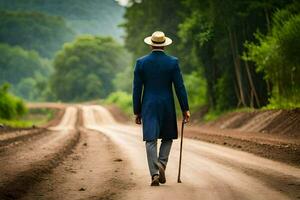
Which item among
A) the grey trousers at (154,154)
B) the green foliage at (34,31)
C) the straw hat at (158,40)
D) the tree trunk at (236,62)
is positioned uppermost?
the green foliage at (34,31)

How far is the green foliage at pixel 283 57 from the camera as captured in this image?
26.2m

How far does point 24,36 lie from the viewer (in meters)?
170

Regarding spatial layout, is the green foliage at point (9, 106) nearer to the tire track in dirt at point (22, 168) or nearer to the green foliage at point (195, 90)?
the green foliage at point (195, 90)

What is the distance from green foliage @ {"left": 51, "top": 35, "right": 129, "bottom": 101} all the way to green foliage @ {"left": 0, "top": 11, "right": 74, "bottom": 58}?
144 ft

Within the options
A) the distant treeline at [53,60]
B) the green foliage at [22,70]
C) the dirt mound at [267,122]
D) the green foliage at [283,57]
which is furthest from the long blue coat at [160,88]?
the green foliage at [22,70]

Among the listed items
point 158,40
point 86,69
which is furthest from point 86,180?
point 86,69

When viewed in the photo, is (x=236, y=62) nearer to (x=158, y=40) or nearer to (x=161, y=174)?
(x=158, y=40)

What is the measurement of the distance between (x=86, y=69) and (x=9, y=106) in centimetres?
6619

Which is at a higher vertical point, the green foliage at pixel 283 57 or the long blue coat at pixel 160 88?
the green foliage at pixel 283 57

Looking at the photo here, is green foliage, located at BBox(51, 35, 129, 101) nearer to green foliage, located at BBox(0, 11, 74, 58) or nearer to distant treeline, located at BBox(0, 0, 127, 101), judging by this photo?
distant treeline, located at BBox(0, 0, 127, 101)

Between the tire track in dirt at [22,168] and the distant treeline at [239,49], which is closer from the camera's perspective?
the tire track in dirt at [22,168]

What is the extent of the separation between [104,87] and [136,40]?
69148 millimetres

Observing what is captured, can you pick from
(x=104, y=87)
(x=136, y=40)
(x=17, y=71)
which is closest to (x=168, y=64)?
(x=136, y=40)

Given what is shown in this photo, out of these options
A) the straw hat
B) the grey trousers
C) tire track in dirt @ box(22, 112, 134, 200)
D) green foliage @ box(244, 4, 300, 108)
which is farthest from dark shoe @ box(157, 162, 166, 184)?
green foliage @ box(244, 4, 300, 108)
